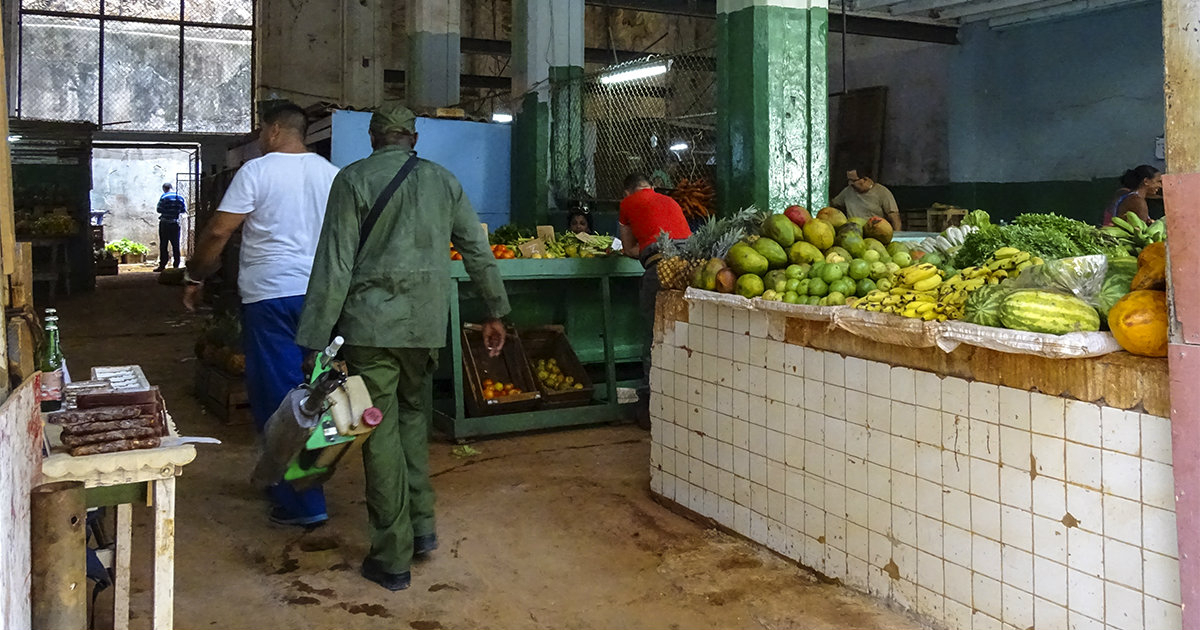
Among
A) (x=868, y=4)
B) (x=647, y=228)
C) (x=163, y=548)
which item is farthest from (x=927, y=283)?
(x=868, y=4)

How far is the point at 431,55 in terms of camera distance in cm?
1117

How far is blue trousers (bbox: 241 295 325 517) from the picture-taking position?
171 inches

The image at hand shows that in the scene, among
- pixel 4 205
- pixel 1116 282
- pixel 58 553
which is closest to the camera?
pixel 4 205

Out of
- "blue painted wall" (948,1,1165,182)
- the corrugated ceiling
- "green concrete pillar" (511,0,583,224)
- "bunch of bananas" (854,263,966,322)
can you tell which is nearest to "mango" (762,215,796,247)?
"bunch of bananas" (854,263,966,322)

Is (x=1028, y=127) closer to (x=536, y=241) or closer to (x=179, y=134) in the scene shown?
(x=536, y=241)

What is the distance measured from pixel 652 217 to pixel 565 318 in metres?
1.34

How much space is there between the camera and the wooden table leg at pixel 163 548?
2436 millimetres

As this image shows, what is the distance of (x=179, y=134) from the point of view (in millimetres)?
17391

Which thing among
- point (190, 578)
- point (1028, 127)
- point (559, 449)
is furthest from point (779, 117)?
point (1028, 127)

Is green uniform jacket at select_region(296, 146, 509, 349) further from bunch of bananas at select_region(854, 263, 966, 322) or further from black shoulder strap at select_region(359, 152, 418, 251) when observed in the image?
bunch of bananas at select_region(854, 263, 966, 322)

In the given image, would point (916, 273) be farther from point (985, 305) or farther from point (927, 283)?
point (985, 305)

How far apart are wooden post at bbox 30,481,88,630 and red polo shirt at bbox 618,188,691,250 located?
429 cm

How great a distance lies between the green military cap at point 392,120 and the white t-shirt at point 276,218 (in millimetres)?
585

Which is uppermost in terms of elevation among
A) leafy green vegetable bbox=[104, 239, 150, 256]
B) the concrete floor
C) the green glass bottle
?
leafy green vegetable bbox=[104, 239, 150, 256]
